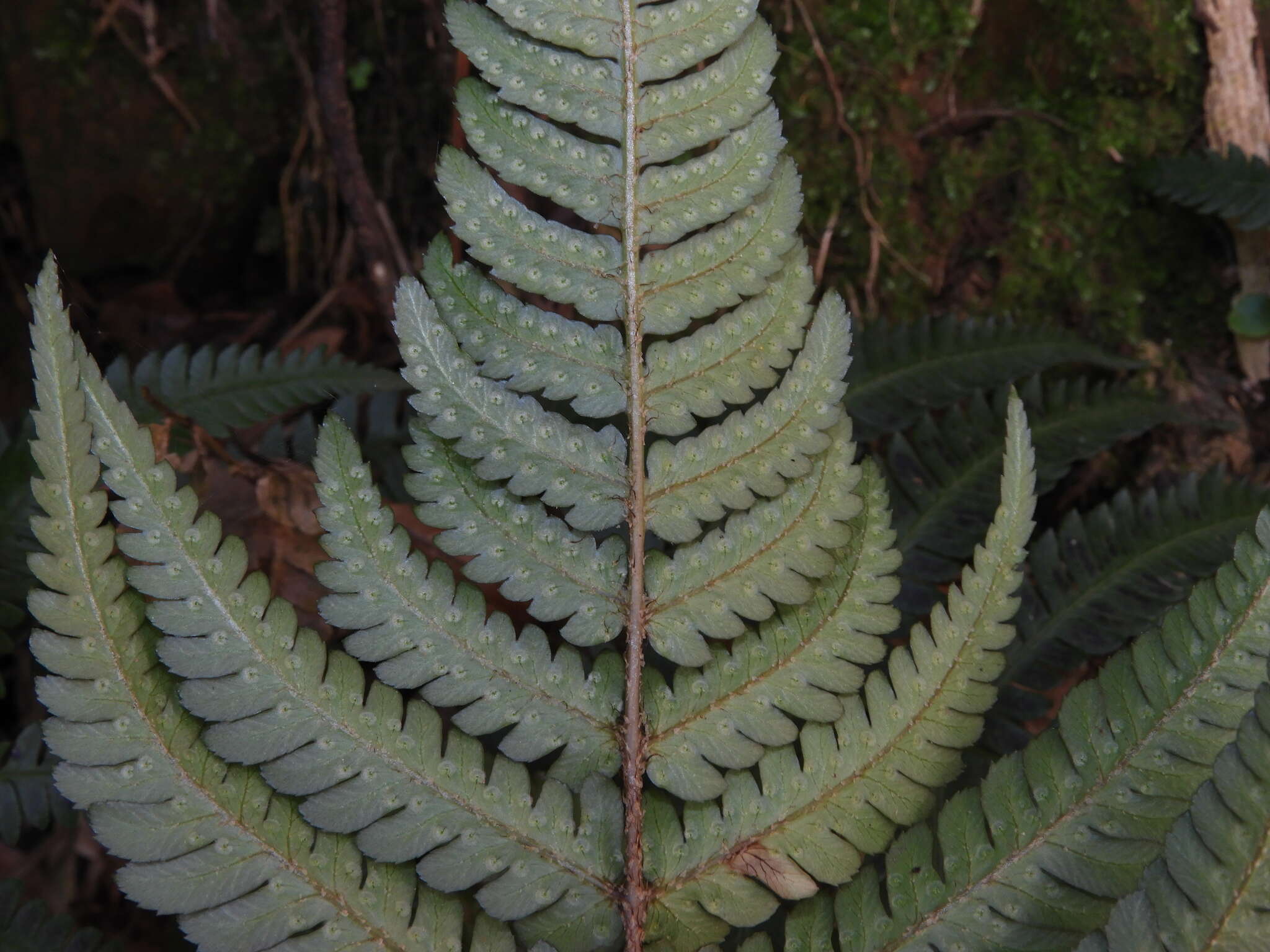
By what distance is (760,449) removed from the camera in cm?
131

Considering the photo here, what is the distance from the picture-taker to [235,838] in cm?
119

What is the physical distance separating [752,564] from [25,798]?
1495 mm

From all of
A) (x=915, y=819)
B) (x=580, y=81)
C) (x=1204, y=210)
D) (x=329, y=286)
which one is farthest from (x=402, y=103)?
(x=915, y=819)

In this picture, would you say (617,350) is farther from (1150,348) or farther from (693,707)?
(1150,348)

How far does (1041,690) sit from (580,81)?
144cm

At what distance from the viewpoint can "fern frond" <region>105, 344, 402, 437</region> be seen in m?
2.40

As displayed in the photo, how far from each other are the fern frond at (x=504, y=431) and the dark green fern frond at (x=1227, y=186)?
1831mm

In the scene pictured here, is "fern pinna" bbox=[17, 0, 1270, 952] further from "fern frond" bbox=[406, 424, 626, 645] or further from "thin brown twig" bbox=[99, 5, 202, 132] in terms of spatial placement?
"thin brown twig" bbox=[99, 5, 202, 132]

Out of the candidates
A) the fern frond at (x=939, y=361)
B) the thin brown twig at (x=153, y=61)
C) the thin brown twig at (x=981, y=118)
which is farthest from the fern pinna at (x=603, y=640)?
the thin brown twig at (x=153, y=61)

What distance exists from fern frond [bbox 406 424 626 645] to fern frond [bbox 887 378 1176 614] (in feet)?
3.03

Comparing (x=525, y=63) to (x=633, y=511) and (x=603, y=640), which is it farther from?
(x=603, y=640)

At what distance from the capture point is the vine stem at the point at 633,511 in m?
1.26

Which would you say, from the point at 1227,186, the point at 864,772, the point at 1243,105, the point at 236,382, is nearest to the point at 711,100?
the point at 864,772

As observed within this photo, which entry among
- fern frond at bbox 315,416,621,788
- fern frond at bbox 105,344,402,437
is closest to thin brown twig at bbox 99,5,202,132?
fern frond at bbox 105,344,402,437
